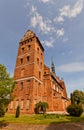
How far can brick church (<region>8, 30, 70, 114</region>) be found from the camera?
31219 millimetres

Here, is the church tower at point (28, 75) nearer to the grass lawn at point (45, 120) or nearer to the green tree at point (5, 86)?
the grass lawn at point (45, 120)

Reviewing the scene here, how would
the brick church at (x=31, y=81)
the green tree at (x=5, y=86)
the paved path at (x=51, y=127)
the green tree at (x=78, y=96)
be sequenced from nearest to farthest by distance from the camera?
1. the paved path at (x=51, y=127)
2. the green tree at (x=5, y=86)
3. the brick church at (x=31, y=81)
4. the green tree at (x=78, y=96)

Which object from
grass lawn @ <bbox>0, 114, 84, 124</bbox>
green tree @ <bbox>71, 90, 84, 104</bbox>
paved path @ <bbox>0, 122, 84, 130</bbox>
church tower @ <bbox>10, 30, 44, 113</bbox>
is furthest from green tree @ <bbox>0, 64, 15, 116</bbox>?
green tree @ <bbox>71, 90, 84, 104</bbox>

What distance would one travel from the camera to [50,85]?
36.9 m

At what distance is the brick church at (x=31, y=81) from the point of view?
31.2m

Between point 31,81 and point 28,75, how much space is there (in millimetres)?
2075

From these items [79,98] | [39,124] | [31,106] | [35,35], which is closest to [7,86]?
[39,124]

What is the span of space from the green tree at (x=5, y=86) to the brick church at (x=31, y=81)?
11577mm

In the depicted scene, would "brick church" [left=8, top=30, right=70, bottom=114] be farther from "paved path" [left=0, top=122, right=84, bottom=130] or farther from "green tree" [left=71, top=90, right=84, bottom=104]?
"paved path" [left=0, top=122, right=84, bottom=130]

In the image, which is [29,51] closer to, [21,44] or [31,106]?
[21,44]

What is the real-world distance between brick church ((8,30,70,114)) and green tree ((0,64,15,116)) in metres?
11.6

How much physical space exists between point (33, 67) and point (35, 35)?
1046 cm

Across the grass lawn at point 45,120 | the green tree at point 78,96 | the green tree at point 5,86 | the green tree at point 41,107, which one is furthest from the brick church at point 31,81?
the green tree at point 5,86

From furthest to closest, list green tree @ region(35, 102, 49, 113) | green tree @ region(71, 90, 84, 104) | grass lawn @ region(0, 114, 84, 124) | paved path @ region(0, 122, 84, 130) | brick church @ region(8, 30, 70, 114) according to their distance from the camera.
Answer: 1. green tree @ region(71, 90, 84, 104)
2. brick church @ region(8, 30, 70, 114)
3. green tree @ region(35, 102, 49, 113)
4. grass lawn @ region(0, 114, 84, 124)
5. paved path @ region(0, 122, 84, 130)
